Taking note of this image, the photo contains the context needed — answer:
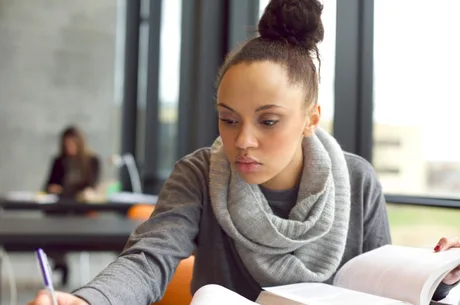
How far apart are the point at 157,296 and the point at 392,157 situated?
2023mm

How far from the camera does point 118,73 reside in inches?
301

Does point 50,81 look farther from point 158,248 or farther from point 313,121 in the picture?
point 158,248

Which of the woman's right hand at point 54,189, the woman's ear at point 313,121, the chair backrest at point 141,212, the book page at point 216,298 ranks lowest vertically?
the woman's right hand at point 54,189

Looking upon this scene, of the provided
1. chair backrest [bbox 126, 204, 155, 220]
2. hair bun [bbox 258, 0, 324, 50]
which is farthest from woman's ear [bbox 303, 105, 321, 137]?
chair backrest [bbox 126, 204, 155, 220]

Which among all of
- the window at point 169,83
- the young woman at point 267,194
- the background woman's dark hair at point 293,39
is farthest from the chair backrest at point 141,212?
the background woman's dark hair at point 293,39

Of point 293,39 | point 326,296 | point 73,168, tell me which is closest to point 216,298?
point 326,296

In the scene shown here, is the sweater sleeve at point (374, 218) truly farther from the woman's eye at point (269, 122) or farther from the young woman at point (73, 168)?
the young woman at point (73, 168)

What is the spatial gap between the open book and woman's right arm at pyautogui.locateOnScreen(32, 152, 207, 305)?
0.13 metres

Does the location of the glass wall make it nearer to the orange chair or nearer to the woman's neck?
the orange chair

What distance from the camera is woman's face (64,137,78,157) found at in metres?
6.36

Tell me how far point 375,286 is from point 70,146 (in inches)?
222

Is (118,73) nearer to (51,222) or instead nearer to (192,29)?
(192,29)

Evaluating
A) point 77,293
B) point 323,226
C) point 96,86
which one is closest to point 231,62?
point 323,226

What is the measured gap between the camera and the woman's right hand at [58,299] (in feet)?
2.66
